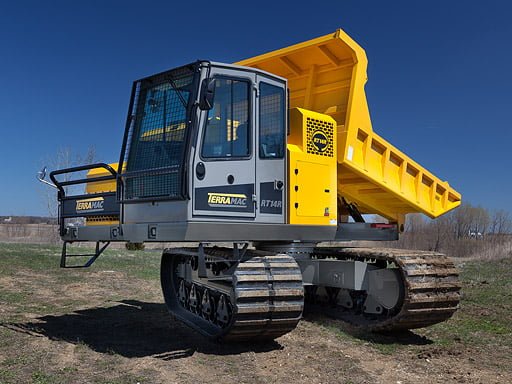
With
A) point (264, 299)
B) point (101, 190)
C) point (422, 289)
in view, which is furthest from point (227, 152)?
point (422, 289)

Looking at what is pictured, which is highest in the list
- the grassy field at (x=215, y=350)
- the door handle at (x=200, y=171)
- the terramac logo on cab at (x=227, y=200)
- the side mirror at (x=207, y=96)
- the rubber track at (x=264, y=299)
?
the side mirror at (x=207, y=96)

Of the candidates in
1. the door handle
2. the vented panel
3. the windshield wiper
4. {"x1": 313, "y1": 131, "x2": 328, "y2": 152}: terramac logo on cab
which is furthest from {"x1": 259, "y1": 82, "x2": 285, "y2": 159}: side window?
the windshield wiper

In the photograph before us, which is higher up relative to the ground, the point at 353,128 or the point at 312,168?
the point at 353,128

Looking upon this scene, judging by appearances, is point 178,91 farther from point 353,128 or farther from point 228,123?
point 353,128

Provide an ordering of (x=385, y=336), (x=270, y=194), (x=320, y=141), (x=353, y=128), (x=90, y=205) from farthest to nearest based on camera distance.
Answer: (x=353, y=128), (x=90, y=205), (x=385, y=336), (x=320, y=141), (x=270, y=194)

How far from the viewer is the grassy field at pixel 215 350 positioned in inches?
253

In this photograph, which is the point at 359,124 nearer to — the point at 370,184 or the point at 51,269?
the point at 370,184

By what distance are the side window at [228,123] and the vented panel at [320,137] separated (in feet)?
3.61

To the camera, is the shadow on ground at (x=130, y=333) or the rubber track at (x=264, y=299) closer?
the rubber track at (x=264, y=299)

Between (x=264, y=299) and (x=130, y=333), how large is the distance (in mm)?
2898

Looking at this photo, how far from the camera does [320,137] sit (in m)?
8.22

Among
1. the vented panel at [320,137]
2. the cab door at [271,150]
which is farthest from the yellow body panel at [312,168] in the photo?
the cab door at [271,150]

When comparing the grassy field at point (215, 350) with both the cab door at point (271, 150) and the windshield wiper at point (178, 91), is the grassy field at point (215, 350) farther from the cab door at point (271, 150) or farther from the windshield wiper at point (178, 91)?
the windshield wiper at point (178, 91)

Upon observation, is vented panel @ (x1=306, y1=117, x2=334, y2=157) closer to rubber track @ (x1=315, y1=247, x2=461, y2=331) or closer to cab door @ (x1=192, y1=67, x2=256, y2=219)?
cab door @ (x1=192, y1=67, x2=256, y2=219)
